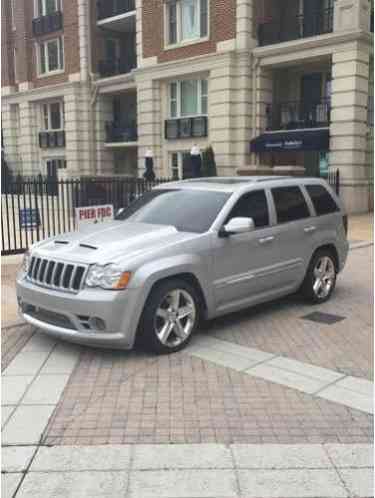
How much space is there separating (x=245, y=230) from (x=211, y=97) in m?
18.3

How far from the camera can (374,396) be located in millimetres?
4578

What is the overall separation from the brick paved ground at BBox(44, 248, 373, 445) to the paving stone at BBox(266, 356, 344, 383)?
13cm

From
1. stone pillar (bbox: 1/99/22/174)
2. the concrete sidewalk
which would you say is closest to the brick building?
stone pillar (bbox: 1/99/22/174)

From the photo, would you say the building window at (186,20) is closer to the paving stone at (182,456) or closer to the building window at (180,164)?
the building window at (180,164)

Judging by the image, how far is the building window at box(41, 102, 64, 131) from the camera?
3356 centimetres

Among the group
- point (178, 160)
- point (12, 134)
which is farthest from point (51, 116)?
point (178, 160)

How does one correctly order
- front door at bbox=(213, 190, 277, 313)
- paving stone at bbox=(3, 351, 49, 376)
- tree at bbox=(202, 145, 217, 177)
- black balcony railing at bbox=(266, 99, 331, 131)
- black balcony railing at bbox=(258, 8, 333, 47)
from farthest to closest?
tree at bbox=(202, 145, 217, 177) → black balcony railing at bbox=(266, 99, 331, 131) → black balcony railing at bbox=(258, 8, 333, 47) → front door at bbox=(213, 190, 277, 313) → paving stone at bbox=(3, 351, 49, 376)

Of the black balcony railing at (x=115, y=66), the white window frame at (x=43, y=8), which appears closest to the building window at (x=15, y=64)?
the white window frame at (x=43, y=8)

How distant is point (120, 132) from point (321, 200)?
23757 millimetres

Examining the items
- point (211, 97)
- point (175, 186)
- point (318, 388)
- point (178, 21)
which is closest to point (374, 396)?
point (318, 388)

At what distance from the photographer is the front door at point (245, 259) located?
19.9 feet

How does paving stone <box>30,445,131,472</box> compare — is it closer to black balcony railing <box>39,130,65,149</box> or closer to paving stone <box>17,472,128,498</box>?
paving stone <box>17,472,128,498</box>

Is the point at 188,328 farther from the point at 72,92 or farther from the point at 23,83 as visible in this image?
the point at 23,83

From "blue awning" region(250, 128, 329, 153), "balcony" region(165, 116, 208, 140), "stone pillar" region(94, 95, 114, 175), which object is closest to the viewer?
"blue awning" region(250, 128, 329, 153)
